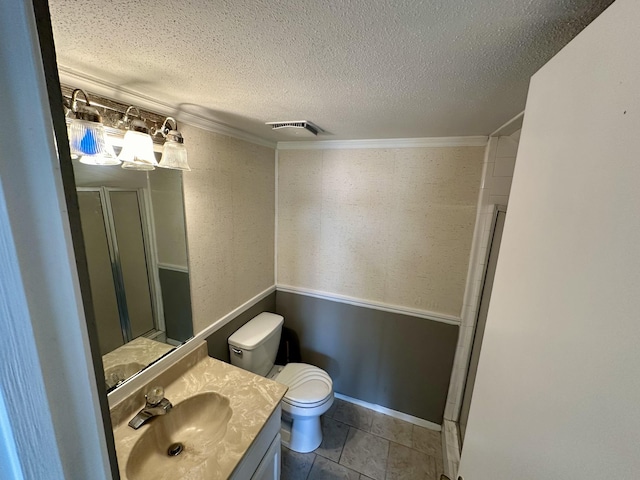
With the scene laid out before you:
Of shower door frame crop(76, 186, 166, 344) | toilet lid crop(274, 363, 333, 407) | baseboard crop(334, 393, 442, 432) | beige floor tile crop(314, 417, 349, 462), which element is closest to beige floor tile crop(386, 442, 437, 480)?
baseboard crop(334, 393, 442, 432)

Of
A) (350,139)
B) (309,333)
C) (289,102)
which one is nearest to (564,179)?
(289,102)

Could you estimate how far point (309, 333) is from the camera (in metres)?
2.19

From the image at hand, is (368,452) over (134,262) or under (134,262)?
under

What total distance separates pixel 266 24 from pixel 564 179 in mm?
658

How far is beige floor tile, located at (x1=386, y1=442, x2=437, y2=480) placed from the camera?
5.43ft

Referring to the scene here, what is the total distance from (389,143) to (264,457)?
1893 mm

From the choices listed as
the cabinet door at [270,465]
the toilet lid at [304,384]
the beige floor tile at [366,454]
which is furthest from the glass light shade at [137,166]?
the beige floor tile at [366,454]

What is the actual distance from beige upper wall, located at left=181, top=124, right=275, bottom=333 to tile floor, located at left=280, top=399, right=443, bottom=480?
3.82ft

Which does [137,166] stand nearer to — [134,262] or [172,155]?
[172,155]

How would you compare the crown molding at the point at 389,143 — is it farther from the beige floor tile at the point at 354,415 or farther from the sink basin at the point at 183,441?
the beige floor tile at the point at 354,415

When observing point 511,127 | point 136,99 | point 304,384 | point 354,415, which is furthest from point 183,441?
point 511,127

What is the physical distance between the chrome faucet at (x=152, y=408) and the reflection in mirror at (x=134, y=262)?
14 cm

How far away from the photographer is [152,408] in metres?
1.10

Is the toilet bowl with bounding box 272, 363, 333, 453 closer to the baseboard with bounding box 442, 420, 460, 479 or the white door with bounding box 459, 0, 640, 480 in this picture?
the baseboard with bounding box 442, 420, 460, 479
